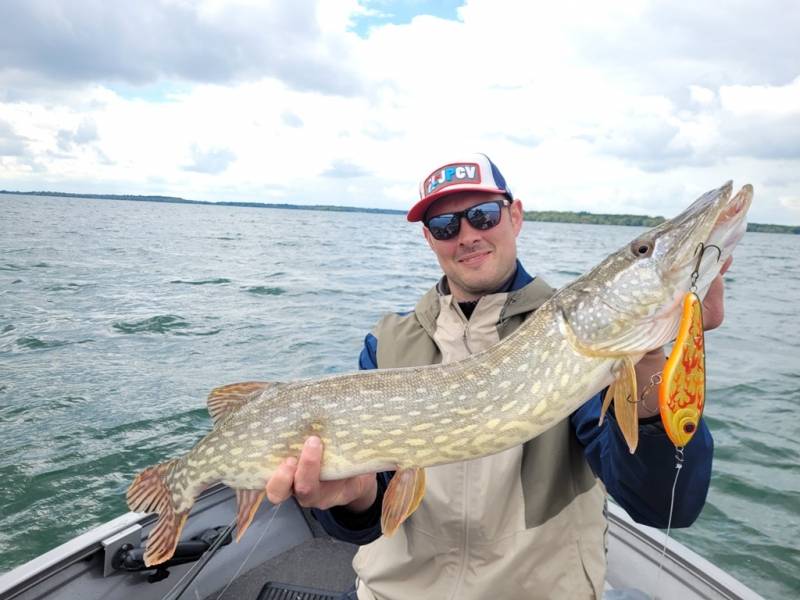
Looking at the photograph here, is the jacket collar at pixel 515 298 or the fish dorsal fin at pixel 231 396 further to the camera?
the jacket collar at pixel 515 298

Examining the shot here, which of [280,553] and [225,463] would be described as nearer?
[225,463]

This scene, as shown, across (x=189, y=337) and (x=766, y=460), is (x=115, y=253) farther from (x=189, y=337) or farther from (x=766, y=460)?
(x=766, y=460)

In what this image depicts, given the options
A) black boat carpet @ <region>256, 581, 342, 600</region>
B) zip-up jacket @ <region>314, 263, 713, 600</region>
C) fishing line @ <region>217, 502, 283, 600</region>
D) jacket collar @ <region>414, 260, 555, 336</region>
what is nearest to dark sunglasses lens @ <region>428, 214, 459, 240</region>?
jacket collar @ <region>414, 260, 555, 336</region>

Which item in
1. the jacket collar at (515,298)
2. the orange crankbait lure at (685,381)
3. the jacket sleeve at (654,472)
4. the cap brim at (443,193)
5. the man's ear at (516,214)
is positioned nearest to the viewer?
the orange crankbait lure at (685,381)

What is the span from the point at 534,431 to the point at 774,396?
361 inches

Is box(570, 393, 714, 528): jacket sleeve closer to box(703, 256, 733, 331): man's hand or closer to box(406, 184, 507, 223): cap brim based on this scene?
box(703, 256, 733, 331): man's hand

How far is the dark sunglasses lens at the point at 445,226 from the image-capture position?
9.02 ft

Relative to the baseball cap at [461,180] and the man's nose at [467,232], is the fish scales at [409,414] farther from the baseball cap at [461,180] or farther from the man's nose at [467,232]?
the baseball cap at [461,180]

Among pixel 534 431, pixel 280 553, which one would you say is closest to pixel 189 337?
pixel 280 553

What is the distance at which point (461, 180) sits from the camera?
2725 mm

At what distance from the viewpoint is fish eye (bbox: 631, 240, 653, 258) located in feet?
6.36

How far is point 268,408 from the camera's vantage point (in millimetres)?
2268

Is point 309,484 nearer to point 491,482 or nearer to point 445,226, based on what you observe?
point 491,482

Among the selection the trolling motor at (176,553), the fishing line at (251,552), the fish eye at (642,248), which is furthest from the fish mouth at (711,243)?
the fishing line at (251,552)
